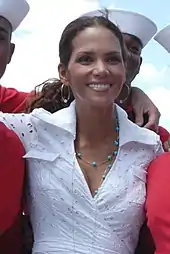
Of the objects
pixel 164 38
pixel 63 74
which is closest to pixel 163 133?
pixel 164 38

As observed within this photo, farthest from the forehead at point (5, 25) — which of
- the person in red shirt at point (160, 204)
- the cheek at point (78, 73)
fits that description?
the person in red shirt at point (160, 204)

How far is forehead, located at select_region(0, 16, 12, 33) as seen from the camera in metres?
2.37

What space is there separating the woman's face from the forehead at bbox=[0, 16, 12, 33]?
485mm

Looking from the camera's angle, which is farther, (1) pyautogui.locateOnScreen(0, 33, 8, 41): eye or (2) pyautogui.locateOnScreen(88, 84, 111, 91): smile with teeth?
(1) pyautogui.locateOnScreen(0, 33, 8, 41): eye

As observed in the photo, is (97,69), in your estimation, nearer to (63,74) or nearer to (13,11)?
(63,74)

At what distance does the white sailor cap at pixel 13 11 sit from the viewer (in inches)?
96.3

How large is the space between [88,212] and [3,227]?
265mm

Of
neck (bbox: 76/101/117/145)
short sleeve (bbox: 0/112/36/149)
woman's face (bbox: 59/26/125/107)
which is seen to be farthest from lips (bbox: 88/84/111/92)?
short sleeve (bbox: 0/112/36/149)

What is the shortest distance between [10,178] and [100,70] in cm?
43

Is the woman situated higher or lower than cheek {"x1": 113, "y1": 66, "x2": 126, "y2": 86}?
lower

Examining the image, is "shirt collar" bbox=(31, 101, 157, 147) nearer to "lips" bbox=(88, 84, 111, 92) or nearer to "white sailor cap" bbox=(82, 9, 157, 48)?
"lips" bbox=(88, 84, 111, 92)

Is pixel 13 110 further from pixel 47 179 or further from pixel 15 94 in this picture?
pixel 47 179

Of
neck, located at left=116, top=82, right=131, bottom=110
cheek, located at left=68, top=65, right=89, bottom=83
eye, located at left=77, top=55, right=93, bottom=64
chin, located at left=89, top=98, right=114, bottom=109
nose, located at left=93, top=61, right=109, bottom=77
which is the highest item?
eye, located at left=77, top=55, right=93, bottom=64

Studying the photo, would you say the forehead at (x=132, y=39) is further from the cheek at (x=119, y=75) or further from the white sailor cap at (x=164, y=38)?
the cheek at (x=119, y=75)
